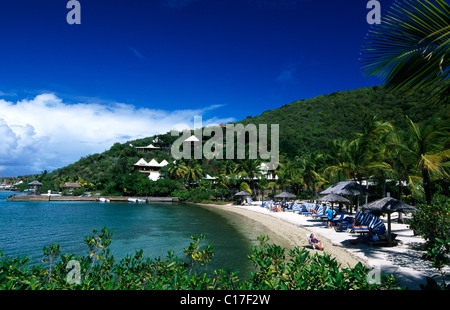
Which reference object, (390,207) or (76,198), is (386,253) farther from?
(76,198)

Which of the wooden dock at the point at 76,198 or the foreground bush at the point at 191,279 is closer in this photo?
the foreground bush at the point at 191,279

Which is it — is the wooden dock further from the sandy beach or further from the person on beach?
the person on beach

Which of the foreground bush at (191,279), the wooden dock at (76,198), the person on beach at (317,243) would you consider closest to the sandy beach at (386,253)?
the person on beach at (317,243)

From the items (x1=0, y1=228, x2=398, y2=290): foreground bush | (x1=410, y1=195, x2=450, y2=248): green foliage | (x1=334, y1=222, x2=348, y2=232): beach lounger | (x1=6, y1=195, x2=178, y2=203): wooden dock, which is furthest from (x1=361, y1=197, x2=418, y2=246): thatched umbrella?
(x1=6, y1=195, x2=178, y2=203): wooden dock

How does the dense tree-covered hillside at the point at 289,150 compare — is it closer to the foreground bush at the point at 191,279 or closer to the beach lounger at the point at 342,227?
the beach lounger at the point at 342,227

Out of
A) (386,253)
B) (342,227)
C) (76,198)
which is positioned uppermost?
(386,253)

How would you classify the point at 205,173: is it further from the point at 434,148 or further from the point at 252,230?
the point at 434,148

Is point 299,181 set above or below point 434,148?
below

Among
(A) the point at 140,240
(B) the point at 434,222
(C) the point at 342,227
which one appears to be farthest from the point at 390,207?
(A) the point at 140,240

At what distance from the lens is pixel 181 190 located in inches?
1880

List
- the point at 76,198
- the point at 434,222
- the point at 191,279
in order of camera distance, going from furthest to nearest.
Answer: the point at 76,198, the point at 434,222, the point at 191,279

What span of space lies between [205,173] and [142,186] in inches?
492

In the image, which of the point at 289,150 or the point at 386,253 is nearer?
the point at 386,253
